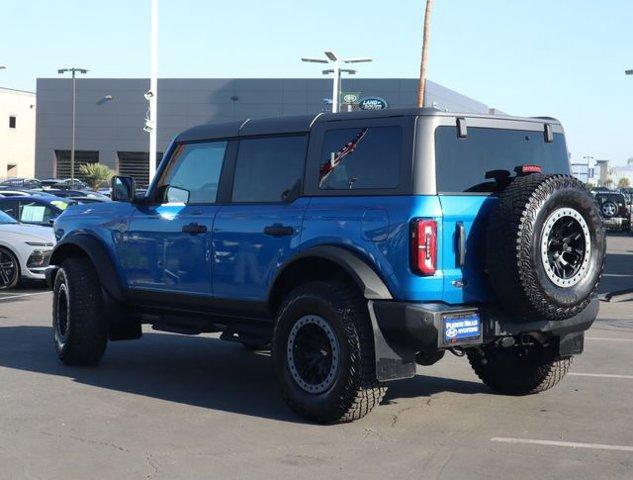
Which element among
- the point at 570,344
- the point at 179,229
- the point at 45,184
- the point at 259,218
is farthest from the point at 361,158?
the point at 45,184

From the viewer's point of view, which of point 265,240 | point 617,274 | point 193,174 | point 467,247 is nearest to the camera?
point 467,247

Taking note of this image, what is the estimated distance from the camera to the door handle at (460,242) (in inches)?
269

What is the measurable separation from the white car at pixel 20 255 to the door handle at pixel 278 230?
961 cm

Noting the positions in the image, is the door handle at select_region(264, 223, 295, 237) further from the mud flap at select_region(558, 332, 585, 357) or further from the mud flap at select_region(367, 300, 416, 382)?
the mud flap at select_region(558, 332, 585, 357)

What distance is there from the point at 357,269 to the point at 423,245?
1.58 feet

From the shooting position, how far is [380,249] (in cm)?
682

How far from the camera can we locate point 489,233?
22.3 ft

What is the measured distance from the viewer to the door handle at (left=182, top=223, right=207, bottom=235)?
817cm

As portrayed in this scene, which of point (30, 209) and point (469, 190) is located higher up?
point (469, 190)

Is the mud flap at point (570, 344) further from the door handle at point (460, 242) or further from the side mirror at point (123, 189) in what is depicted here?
the side mirror at point (123, 189)

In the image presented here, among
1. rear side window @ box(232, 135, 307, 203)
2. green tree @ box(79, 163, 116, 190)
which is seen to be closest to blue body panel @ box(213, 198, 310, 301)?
rear side window @ box(232, 135, 307, 203)

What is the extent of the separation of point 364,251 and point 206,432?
1592 mm

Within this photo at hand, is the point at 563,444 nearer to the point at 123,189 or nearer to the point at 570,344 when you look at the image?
the point at 570,344

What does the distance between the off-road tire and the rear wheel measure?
994 centimetres
